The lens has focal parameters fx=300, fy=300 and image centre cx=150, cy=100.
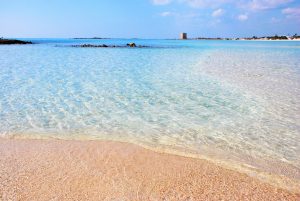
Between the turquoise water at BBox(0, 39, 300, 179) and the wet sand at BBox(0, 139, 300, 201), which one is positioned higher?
the wet sand at BBox(0, 139, 300, 201)

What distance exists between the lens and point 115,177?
3.38 m

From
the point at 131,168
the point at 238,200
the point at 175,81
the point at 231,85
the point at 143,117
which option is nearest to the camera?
the point at 238,200

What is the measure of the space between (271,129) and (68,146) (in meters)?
3.42

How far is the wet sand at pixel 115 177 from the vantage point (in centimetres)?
300

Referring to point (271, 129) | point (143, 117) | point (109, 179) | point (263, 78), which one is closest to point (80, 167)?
point (109, 179)

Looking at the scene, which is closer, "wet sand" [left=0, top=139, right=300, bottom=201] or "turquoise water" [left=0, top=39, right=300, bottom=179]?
"wet sand" [left=0, top=139, right=300, bottom=201]

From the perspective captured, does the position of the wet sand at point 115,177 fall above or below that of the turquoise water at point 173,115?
above

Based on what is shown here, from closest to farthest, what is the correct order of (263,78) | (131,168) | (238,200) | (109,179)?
1. (238,200)
2. (109,179)
3. (131,168)
4. (263,78)

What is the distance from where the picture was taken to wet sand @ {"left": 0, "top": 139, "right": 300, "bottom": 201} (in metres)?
3.00

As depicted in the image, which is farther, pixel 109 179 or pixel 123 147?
pixel 123 147

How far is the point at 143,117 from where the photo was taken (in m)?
5.91

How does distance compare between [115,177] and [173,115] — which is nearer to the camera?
[115,177]

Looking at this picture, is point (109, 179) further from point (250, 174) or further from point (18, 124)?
→ point (18, 124)

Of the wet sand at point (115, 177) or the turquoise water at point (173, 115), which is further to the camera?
the turquoise water at point (173, 115)
